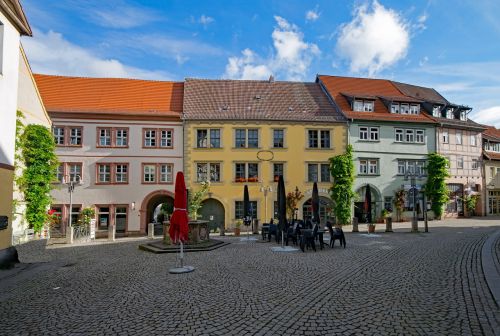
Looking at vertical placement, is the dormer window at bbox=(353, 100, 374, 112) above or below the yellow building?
above

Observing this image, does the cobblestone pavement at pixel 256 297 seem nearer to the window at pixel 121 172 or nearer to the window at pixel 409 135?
the window at pixel 121 172

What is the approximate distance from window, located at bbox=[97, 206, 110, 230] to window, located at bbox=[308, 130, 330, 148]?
56.9 ft

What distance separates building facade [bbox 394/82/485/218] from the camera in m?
33.7

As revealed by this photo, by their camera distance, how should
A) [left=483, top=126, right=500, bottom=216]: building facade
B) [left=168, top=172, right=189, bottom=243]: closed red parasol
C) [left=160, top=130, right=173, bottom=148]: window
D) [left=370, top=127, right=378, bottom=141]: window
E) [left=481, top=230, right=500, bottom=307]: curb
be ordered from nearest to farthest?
1. [left=481, top=230, right=500, bottom=307]: curb
2. [left=168, top=172, right=189, bottom=243]: closed red parasol
3. [left=160, top=130, right=173, bottom=148]: window
4. [left=370, top=127, right=378, bottom=141]: window
5. [left=483, top=126, right=500, bottom=216]: building facade

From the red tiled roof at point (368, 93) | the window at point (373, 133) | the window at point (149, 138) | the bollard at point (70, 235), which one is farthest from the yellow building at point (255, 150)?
the bollard at point (70, 235)

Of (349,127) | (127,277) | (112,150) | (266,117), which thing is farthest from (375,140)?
(127,277)

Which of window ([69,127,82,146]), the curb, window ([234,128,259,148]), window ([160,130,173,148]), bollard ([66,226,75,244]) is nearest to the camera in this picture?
the curb

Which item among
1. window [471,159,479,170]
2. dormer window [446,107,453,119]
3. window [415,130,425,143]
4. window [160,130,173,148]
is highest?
dormer window [446,107,453,119]

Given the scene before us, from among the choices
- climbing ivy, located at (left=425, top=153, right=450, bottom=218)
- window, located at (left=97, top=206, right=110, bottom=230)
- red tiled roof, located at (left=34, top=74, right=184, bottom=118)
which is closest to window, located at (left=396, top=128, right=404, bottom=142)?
climbing ivy, located at (left=425, top=153, right=450, bottom=218)

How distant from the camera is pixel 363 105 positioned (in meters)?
32.1

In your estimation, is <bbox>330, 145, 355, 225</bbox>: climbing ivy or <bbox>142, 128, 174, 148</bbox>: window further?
<bbox>330, 145, 355, 225</bbox>: climbing ivy

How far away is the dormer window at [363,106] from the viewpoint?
3184cm

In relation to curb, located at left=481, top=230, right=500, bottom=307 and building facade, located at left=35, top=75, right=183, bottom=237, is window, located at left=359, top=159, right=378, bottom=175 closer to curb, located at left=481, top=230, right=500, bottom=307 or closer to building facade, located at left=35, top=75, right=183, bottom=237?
building facade, located at left=35, top=75, right=183, bottom=237

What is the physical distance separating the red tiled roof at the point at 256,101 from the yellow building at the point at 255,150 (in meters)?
0.09
